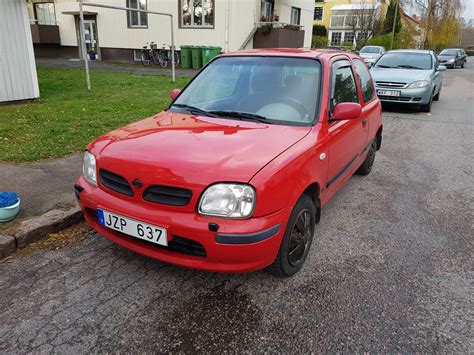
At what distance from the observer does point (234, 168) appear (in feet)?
8.00

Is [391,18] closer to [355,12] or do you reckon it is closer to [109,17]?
[355,12]

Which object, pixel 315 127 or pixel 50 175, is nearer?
pixel 315 127

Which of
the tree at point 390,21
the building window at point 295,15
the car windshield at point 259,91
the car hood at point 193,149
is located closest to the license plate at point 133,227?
the car hood at point 193,149

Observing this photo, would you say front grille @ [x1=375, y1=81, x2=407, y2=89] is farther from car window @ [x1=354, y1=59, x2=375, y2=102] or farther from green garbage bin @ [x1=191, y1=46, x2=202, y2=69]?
green garbage bin @ [x1=191, y1=46, x2=202, y2=69]

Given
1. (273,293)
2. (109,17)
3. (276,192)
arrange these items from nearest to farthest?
(276,192) → (273,293) → (109,17)

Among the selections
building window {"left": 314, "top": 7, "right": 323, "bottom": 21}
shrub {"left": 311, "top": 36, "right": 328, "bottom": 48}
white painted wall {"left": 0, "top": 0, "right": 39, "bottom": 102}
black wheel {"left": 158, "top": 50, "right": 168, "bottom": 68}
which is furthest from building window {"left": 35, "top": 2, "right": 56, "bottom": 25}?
building window {"left": 314, "top": 7, "right": 323, "bottom": 21}

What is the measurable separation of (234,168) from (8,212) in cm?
228

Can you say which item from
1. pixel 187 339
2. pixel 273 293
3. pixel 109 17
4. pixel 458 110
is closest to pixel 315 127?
pixel 273 293

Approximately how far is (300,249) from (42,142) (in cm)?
463

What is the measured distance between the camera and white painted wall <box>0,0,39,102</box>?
8.29 metres

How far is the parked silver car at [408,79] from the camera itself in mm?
9641

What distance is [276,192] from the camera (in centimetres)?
248

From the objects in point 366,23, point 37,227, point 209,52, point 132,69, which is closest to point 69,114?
point 37,227

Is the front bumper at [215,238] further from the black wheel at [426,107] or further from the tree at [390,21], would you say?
the tree at [390,21]
